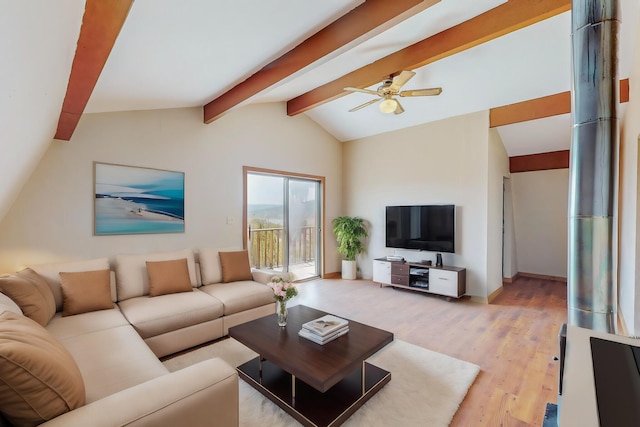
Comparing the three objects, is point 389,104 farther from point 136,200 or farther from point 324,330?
point 136,200

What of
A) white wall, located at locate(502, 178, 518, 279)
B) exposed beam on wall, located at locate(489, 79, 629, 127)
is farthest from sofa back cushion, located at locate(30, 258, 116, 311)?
white wall, located at locate(502, 178, 518, 279)

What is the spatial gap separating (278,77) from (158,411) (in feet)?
9.01

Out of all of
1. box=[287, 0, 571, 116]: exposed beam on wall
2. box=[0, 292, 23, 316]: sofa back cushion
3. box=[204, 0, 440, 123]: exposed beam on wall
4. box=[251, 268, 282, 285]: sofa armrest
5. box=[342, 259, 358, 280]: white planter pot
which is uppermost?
box=[287, 0, 571, 116]: exposed beam on wall

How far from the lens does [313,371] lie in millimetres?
1671

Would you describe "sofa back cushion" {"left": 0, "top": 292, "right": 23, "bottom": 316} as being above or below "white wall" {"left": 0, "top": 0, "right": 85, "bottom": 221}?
below

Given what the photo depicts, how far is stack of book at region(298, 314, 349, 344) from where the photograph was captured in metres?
2.05

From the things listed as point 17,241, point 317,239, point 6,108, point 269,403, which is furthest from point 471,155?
point 17,241

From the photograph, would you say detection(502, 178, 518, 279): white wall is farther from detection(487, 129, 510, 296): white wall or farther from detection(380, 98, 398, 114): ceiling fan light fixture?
detection(380, 98, 398, 114): ceiling fan light fixture

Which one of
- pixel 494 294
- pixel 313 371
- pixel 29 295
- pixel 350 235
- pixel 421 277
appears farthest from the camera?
pixel 350 235

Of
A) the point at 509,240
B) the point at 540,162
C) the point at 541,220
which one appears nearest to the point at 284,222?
the point at 509,240

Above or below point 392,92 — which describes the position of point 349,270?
below

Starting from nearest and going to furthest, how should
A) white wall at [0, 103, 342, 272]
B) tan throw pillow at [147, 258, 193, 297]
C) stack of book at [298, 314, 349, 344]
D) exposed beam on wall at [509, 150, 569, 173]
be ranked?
stack of book at [298, 314, 349, 344] < white wall at [0, 103, 342, 272] < tan throw pillow at [147, 258, 193, 297] < exposed beam on wall at [509, 150, 569, 173]

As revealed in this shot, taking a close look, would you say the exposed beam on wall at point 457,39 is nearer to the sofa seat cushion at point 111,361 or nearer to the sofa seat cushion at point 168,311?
the sofa seat cushion at point 168,311

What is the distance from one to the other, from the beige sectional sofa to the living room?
58 cm
